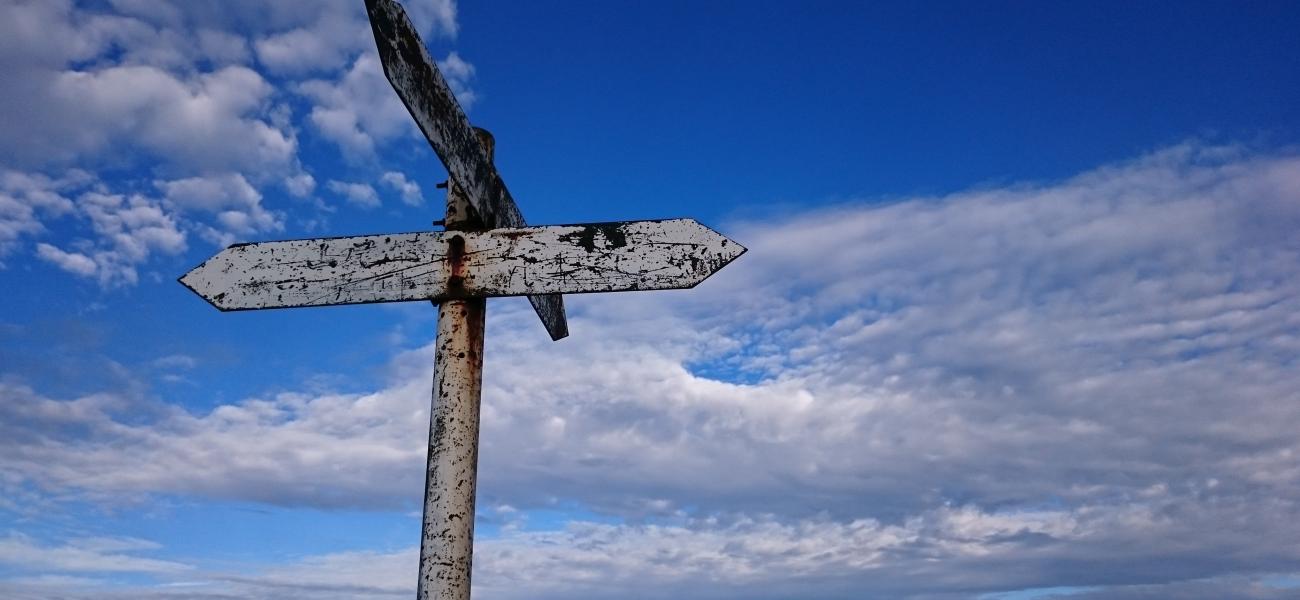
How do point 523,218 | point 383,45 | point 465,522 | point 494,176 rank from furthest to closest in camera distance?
point 523,218, point 494,176, point 465,522, point 383,45

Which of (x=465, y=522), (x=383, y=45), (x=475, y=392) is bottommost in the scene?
(x=465, y=522)

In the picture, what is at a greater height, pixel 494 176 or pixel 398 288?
pixel 494 176

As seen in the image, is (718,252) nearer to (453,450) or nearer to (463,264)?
(463,264)

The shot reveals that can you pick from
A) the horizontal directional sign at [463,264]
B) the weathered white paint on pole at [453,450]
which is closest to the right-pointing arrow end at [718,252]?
the horizontal directional sign at [463,264]

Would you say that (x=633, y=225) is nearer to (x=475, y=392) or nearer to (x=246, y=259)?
(x=475, y=392)

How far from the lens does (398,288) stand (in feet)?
15.7

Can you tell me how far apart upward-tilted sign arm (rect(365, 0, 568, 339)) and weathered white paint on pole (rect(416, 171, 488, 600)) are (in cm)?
37

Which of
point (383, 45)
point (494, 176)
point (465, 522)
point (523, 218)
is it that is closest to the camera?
point (383, 45)

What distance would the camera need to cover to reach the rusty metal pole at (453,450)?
4383 millimetres

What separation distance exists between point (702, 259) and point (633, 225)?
0.39m

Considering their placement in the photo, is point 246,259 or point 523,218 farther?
point 523,218

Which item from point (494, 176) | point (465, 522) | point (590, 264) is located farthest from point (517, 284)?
point (465, 522)

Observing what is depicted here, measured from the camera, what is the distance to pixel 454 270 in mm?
4789

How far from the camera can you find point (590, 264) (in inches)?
183
